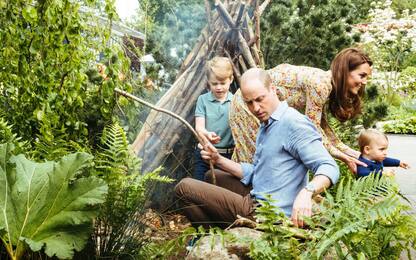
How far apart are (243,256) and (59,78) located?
7.65 ft

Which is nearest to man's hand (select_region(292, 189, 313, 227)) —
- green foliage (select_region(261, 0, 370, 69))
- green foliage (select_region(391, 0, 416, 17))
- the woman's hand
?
the woman's hand

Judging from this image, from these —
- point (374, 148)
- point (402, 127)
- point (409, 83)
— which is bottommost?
point (402, 127)

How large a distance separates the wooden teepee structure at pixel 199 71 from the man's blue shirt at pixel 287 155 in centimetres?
182

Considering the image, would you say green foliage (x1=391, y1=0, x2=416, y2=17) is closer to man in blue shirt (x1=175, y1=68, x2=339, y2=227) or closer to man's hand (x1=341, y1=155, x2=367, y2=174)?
man's hand (x1=341, y1=155, x2=367, y2=174)

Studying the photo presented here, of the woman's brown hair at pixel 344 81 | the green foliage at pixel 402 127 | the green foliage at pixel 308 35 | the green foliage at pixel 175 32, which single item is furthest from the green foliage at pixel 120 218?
the green foliage at pixel 402 127

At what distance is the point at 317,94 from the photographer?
390 cm

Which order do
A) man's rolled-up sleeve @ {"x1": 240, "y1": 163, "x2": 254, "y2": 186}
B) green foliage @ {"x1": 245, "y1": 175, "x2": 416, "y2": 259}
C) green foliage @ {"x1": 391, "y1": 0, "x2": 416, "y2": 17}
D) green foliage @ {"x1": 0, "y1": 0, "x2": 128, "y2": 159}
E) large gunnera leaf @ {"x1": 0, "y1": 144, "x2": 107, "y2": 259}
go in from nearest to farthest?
1. green foliage @ {"x1": 245, "y1": 175, "x2": 416, "y2": 259}
2. large gunnera leaf @ {"x1": 0, "y1": 144, "x2": 107, "y2": 259}
3. man's rolled-up sleeve @ {"x1": 240, "y1": 163, "x2": 254, "y2": 186}
4. green foliage @ {"x1": 0, "y1": 0, "x2": 128, "y2": 159}
5. green foliage @ {"x1": 391, "y1": 0, "x2": 416, "y2": 17}

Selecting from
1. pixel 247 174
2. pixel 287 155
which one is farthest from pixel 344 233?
pixel 247 174

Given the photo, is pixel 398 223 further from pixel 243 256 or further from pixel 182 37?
pixel 182 37

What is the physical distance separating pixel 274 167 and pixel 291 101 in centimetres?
114

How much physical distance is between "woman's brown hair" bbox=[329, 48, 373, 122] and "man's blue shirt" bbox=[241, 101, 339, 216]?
104 cm

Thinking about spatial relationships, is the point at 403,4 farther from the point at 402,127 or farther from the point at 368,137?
the point at 368,137

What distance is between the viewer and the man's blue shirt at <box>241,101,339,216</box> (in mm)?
2884

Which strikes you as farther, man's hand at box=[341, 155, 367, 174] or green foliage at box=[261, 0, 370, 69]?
green foliage at box=[261, 0, 370, 69]
